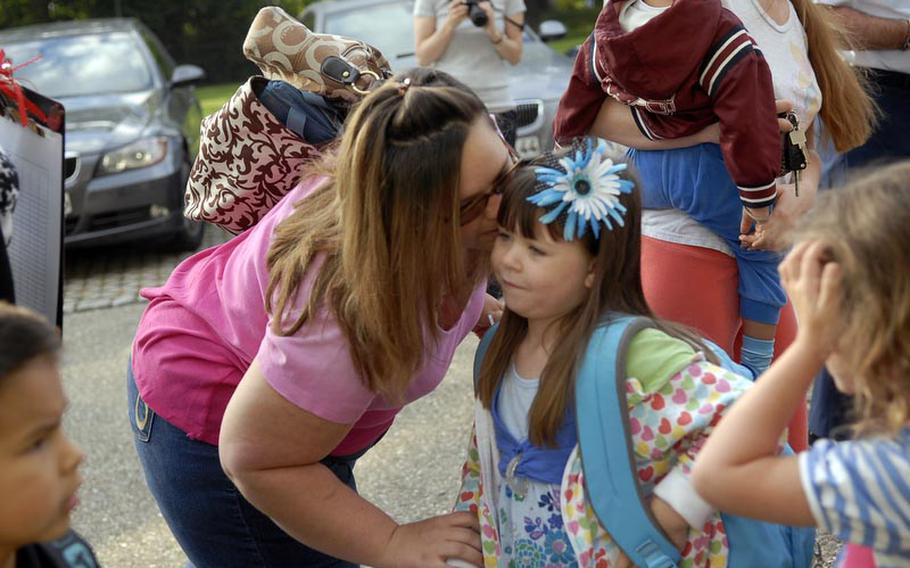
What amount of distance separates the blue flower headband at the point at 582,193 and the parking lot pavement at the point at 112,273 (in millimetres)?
5115

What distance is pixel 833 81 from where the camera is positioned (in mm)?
2918

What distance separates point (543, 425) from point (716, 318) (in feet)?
2.97

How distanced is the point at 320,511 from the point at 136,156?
5542 mm

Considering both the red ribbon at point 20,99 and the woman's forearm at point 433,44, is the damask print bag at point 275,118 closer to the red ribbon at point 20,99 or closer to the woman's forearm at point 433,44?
the red ribbon at point 20,99

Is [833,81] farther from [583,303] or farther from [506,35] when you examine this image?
[506,35]

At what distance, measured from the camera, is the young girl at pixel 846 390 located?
4.95 ft

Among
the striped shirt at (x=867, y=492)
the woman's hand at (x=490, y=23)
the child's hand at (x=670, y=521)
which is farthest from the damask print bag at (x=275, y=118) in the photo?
the woman's hand at (x=490, y=23)

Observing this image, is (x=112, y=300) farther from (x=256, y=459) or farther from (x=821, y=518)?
(x=821, y=518)

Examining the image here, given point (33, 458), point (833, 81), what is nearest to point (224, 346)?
point (33, 458)

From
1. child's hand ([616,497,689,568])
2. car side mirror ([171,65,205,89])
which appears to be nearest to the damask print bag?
child's hand ([616,497,689,568])

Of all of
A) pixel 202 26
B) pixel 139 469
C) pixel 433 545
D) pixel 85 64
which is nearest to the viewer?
pixel 433 545

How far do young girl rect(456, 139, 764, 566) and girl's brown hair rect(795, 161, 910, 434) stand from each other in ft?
1.27

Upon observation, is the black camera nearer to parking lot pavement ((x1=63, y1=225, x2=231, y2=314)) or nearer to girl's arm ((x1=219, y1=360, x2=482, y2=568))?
parking lot pavement ((x1=63, y1=225, x2=231, y2=314))

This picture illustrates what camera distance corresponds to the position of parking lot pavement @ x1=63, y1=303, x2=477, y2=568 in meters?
3.90
